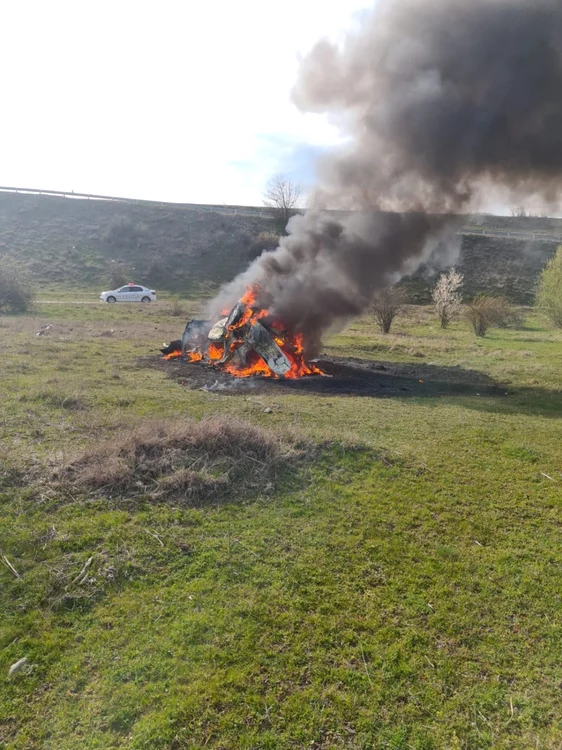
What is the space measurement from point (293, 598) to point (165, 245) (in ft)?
171

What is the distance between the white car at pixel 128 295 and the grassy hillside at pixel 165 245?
7.98 m

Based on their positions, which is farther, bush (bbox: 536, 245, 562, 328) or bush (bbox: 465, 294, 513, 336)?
bush (bbox: 465, 294, 513, 336)

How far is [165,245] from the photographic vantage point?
51625 millimetres

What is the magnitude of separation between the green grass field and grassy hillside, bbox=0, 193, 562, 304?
39303 mm

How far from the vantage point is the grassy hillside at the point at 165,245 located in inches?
1772

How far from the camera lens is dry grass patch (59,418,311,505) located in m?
6.52

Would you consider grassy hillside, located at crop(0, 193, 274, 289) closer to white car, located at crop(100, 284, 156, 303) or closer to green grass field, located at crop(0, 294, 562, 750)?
white car, located at crop(100, 284, 156, 303)

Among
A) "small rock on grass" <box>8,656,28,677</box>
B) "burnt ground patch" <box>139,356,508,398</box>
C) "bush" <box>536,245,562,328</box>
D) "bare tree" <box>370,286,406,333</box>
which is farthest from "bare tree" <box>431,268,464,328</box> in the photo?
"small rock on grass" <box>8,656,28,677</box>

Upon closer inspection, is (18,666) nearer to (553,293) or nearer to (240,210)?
(553,293)

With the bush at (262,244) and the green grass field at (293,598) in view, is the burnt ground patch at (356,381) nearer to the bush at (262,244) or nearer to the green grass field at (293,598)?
the green grass field at (293,598)

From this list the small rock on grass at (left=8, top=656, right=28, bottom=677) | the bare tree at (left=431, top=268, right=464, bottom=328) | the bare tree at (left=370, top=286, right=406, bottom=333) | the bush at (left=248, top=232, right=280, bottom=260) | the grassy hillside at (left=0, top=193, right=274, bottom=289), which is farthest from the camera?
the bush at (left=248, top=232, right=280, bottom=260)

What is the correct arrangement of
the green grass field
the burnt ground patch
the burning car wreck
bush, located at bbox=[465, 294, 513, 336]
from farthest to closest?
bush, located at bbox=[465, 294, 513, 336] < the burning car wreck < the burnt ground patch < the green grass field

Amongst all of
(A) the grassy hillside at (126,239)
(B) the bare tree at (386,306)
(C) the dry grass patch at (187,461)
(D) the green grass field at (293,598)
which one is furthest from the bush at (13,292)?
(C) the dry grass patch at (187,461)

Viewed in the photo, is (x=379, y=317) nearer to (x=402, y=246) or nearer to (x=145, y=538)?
(x=402, y=246)
